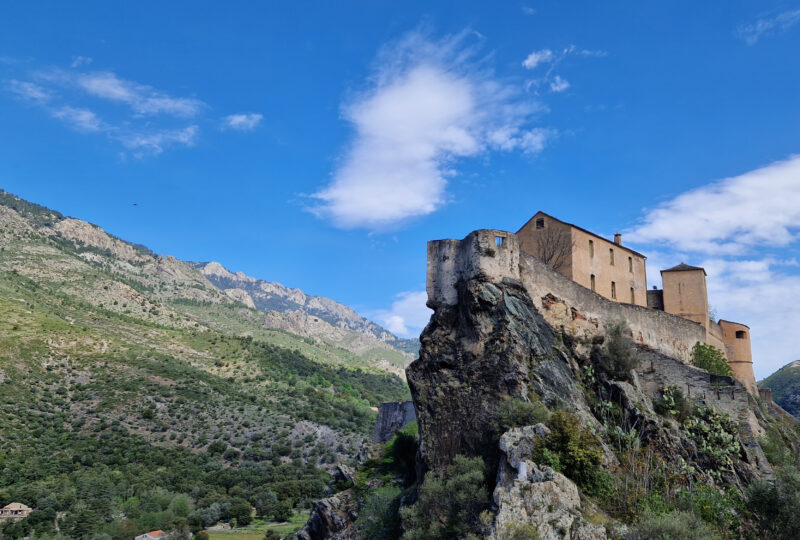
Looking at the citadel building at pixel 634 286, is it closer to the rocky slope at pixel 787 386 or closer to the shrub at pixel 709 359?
the shrub at pixel 709 359

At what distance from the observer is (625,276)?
34188 mm

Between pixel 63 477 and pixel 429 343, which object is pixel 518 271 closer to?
pixel 429 343

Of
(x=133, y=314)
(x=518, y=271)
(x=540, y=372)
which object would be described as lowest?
(x=540, y=372)

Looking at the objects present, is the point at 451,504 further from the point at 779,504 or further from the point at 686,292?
the point at 686,292

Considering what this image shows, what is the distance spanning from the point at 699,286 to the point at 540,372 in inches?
791

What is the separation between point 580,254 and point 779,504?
→ 14.6 m

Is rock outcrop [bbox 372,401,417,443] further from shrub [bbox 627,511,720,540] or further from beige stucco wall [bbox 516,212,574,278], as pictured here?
shrub [bbox 627,511,720,540]

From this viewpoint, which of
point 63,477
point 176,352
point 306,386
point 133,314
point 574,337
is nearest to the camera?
point 574,337

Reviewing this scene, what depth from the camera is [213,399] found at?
76375mm

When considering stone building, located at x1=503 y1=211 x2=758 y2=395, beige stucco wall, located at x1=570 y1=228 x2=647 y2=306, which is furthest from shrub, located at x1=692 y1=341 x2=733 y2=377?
beige stucco wall, located at x1=570 y1=228 x2=647 y2=306

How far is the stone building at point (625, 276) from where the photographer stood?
30812mm

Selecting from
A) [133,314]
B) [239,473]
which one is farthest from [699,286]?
[133,314]

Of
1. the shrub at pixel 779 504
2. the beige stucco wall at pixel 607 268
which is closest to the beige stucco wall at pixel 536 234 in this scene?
the beige stucco wall at pixel 607 268

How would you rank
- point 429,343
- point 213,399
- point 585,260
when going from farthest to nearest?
point 213,399, point 585,260, point 429,343
